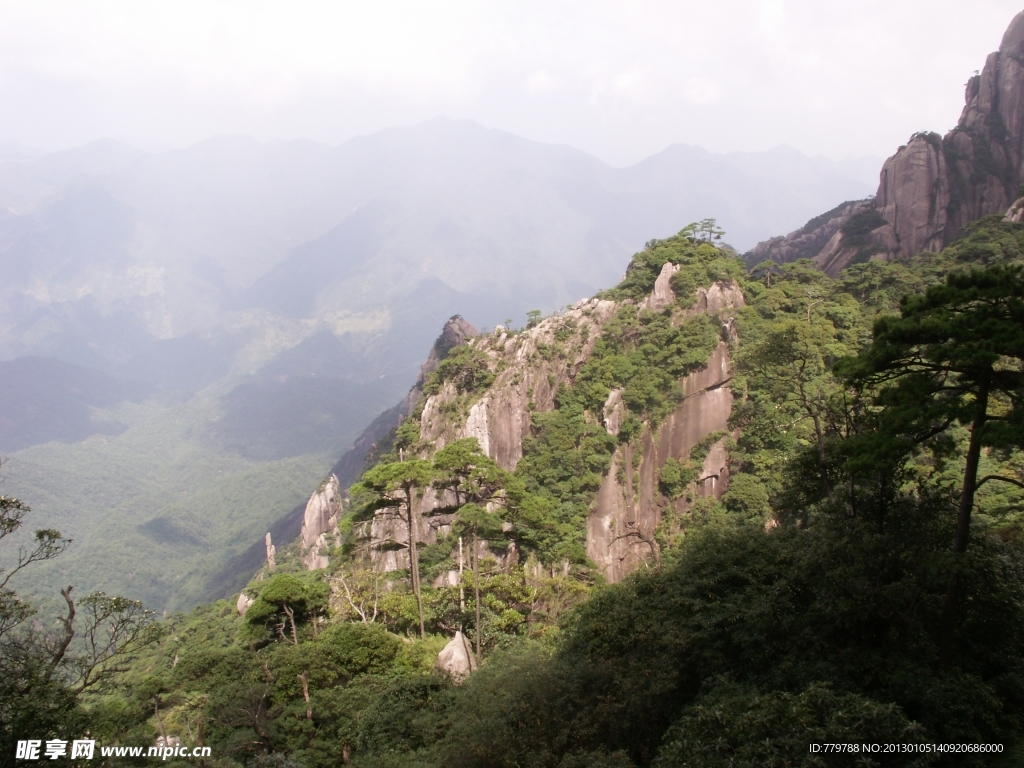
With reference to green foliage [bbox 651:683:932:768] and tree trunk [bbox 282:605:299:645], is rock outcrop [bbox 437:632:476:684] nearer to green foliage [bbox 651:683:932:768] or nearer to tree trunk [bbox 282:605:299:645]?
tree trunk [bbox 282:605:299:645]

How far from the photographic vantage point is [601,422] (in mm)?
32406

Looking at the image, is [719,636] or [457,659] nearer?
[719,636]

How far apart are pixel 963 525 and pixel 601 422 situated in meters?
23.5

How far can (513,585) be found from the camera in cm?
2309

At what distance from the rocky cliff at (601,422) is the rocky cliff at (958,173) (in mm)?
27269

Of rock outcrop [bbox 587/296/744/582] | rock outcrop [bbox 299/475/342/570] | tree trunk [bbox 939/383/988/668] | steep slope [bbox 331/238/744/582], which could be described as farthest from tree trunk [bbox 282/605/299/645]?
rock outcrop [bbox 299/475/342/570]

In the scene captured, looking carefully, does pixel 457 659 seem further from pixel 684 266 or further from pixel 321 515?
pixel 321 515

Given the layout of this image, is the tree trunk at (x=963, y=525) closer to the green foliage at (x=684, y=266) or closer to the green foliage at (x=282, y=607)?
the green foliage at (x=282, y=607)

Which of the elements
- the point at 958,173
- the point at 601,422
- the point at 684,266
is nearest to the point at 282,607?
the point at 601,422

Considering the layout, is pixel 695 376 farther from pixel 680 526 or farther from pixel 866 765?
pixel 866 765

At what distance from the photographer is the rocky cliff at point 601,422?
2903 centimetres

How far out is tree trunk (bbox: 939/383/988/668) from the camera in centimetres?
862

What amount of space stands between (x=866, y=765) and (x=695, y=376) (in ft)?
86.1

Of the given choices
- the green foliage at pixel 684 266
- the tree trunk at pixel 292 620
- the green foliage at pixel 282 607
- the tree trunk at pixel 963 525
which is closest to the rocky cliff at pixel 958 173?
the green foliage at pixel 684 266
